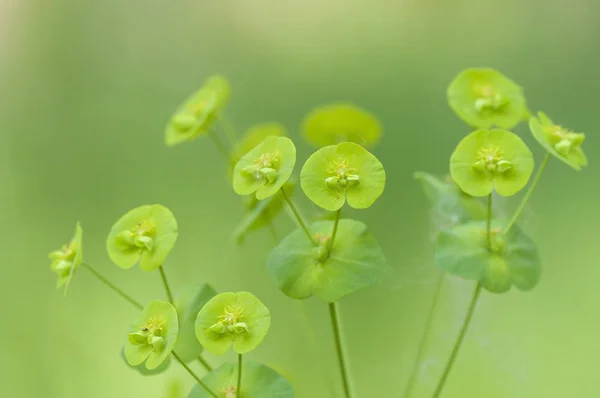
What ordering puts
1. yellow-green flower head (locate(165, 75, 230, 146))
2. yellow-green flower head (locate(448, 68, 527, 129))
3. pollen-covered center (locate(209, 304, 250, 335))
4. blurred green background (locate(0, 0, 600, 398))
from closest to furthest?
pollen-covered center (locate(209, 304, 250, 335))
yellow-green flower head (locate(448, 68, 527, 129))
yellow-green flower head (locate(165, 75, 230, 146))
blurred green background (locate(0, 0, 600, 398))

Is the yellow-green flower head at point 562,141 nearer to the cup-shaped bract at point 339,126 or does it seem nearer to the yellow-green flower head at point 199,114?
the cup-shaped bract at point 339,126

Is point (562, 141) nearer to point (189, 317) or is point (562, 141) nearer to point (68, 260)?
point (189, 317)

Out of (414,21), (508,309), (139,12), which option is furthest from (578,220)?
(139,12)

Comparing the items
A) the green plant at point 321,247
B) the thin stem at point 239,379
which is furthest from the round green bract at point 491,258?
the thin stem at point 239,379

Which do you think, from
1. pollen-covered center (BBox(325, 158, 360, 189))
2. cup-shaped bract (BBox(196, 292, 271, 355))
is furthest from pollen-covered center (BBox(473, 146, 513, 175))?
cup-shaped bract (BBox(196, 292, 271, 355))

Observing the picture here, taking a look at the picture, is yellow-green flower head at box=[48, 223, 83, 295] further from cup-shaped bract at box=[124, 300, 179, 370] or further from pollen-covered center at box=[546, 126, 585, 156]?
pollen-covered center at box=[546, 126, 585, 156]

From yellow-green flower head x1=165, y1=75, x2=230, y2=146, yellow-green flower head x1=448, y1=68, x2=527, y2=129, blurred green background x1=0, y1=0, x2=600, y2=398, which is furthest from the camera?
blurred green background x1=0, y1=0, x2=600, y2=398

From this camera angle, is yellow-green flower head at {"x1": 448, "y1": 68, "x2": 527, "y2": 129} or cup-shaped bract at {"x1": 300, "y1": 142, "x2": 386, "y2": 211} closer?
cup-shaped bract at {"x1": 300, "y1": 142, "x2": 386, "y2": 211}
